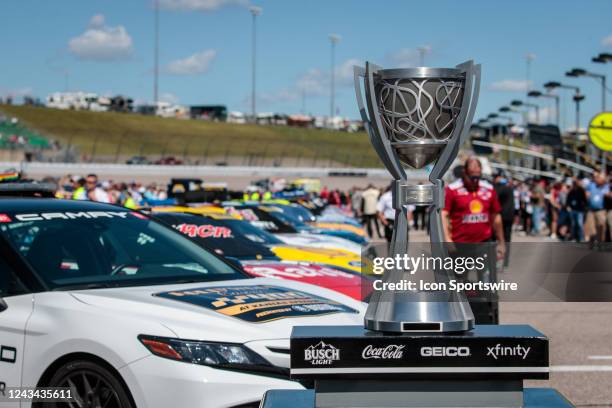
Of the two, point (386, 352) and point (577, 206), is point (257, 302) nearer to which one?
point (386, 352)

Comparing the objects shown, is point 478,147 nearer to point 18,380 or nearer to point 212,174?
point 212,174

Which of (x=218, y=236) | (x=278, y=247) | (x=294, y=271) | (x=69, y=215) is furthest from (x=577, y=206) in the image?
(x=69, y=215)

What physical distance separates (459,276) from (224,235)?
6232mm

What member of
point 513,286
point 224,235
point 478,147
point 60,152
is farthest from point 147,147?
point 513,286

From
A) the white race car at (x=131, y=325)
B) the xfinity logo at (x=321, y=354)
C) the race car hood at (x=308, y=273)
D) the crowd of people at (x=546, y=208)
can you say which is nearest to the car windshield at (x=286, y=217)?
the crowd of people at (x=546, y=208)

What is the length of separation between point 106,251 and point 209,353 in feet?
4.91

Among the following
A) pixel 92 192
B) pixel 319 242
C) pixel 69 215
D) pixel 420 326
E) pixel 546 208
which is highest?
pixel 92 192

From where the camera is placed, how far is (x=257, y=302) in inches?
195

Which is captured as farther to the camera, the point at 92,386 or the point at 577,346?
the point at 577,346

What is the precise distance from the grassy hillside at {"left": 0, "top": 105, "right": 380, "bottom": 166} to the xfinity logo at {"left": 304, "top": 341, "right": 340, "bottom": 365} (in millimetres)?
86199

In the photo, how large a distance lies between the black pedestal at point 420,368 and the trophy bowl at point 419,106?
0.85 meters

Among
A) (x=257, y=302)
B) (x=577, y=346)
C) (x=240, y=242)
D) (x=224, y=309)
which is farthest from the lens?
(x=240, y=242)

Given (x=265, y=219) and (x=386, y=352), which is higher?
(x=265, y=219)

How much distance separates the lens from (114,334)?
4449 millimetres
